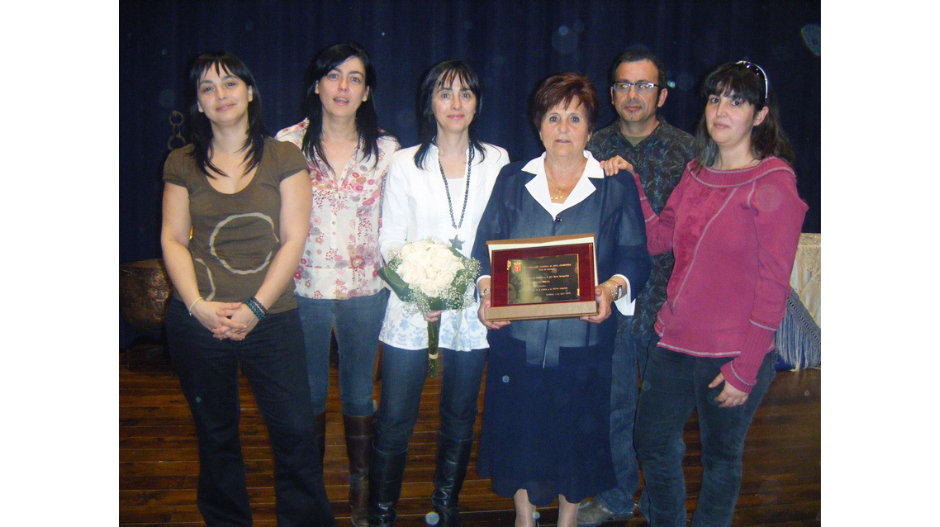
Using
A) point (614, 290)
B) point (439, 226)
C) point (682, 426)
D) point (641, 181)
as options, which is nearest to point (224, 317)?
point (439, 226)

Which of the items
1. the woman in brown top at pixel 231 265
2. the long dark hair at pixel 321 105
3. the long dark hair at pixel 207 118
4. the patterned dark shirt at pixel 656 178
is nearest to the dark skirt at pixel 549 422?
the patterned dark shirt at pixel 656 178

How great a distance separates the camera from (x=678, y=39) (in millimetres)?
5980

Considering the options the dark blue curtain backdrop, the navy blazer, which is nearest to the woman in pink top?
the navy blazer

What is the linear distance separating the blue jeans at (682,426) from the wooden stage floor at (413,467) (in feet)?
1.99

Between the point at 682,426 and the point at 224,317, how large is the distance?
1.62 m

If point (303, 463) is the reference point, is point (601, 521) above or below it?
below

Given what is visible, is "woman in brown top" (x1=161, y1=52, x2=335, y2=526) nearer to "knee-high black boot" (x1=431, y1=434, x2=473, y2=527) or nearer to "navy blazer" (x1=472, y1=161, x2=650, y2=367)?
"knee-high black boot" (x1=431, y1=434, x2=473, y2=527)

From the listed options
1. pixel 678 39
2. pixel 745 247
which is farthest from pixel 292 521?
pixel 678 39

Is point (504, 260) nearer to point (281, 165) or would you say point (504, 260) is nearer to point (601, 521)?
point (281, 165)

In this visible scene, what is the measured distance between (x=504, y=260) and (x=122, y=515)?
2.18 meters

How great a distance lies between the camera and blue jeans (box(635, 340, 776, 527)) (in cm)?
186

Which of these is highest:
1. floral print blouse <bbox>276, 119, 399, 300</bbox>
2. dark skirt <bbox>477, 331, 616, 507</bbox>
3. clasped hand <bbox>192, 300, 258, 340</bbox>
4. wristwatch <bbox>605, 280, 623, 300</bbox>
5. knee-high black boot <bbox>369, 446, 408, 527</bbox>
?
floral print blouse <bbox>276, 119, 399, 300</bbox>

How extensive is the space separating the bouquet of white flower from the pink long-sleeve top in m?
0.73

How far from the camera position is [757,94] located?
5.89 ft
